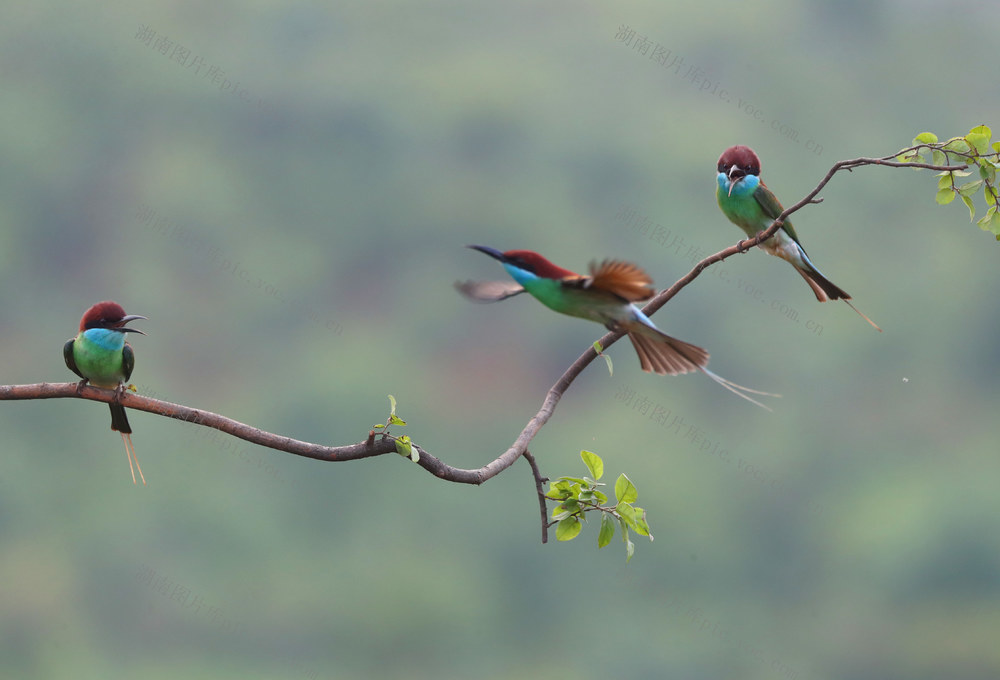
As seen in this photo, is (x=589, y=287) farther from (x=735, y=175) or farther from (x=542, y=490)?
(x=735, y=175)

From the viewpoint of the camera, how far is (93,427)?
26.1 m

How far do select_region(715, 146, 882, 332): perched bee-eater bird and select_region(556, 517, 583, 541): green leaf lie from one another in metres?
1.14

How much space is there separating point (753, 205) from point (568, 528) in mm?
1502

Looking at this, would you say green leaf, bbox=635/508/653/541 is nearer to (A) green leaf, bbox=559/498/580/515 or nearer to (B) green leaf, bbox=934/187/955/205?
(A) green leaf, bbox=559/498/580/515

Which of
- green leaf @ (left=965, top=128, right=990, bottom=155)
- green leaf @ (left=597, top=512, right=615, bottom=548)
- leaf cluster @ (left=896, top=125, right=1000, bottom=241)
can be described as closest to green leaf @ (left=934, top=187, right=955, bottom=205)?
leaf cluster @ (left=896, top=125, right=1000, bottom=241)

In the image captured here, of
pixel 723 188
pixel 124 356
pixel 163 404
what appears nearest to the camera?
pixel 163 404

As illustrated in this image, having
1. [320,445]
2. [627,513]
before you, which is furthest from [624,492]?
[320,445]

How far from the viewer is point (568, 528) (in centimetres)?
218

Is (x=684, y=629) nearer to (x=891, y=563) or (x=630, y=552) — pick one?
(x=891, y=563)

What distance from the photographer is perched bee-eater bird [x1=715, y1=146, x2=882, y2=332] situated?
3.05m

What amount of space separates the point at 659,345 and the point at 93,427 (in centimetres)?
2619

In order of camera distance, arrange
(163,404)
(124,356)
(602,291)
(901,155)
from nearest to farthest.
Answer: (602,291) < (163,404) < (901,155) < (124,356)

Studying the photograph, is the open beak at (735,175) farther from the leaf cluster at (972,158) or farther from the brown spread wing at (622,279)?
the brown spread wing at (622,279)

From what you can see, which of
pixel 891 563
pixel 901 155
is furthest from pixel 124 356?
pixel 891 563
